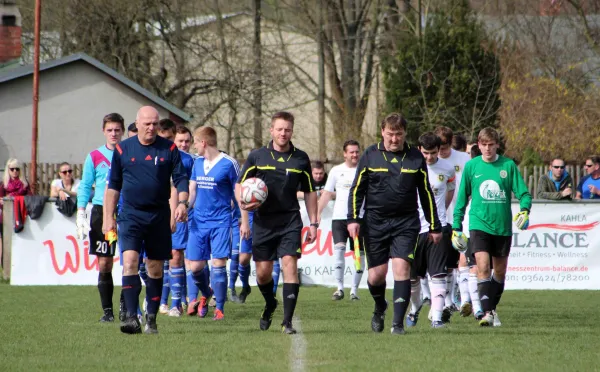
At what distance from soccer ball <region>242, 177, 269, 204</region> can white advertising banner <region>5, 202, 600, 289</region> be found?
8.04m

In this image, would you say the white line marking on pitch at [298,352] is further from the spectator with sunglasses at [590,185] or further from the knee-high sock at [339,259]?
the spectator with sunglasses at [590,185]

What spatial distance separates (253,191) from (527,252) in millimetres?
9021

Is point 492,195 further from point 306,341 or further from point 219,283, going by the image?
point 219,283

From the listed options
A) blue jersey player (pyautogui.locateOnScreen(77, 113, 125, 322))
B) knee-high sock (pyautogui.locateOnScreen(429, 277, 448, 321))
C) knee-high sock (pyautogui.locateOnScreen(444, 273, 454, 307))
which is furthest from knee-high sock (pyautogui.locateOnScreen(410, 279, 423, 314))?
blue jersey player (pyautogui.locateOnScreen(77, 113, 125, 322))

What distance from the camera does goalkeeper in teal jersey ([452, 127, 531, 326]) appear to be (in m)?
10.6

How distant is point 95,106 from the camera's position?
34812 mm

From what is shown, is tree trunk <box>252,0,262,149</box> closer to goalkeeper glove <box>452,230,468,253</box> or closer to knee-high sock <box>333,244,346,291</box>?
knee-high sock <box>333,244,346,291</box>

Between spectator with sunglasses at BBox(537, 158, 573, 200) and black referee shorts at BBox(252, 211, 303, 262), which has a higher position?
spectator with sunglasses at BBox(537, 158, 573, 200)

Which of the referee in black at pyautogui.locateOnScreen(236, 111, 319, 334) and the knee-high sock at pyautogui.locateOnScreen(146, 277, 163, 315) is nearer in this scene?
the knee-high sock at pyautogui.locateOnScreen(146, 277, 163, 315)

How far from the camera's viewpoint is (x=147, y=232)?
942 centimetres

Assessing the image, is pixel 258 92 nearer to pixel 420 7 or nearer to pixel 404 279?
pixel 420 7

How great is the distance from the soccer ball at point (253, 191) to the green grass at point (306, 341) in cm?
124

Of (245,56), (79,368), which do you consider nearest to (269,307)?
(79,368)

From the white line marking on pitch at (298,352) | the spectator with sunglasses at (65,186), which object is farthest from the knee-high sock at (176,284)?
the spectator with sunglasses at (65,186)
